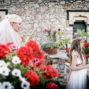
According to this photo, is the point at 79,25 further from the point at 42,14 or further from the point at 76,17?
the point at 42,14

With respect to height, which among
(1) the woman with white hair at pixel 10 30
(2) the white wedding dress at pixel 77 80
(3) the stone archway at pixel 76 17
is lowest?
(2) the white wedding dress at pixel 77 80

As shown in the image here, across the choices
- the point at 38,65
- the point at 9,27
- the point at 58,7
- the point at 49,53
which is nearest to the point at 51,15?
the point at 58,7

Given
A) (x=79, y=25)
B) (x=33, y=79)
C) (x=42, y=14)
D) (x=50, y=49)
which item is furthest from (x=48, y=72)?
(x=79, y=25)

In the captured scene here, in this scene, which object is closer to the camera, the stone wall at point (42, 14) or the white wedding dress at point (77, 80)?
the white wedding dress at point (77, 80)

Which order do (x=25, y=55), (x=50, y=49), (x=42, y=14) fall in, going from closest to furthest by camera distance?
(x=25, y=55), (x=50, y=49), (x=42, y=14)

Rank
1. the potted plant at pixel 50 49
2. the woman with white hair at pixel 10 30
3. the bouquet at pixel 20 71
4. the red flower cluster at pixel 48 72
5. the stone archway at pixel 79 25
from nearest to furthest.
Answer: the bouquet at pixel 20 71
the red flower cluster at pixel 48 72
the woman with white hair at pixel 10 30
the potted plant at pixel 50 49
the stone archway at pixel 79 25

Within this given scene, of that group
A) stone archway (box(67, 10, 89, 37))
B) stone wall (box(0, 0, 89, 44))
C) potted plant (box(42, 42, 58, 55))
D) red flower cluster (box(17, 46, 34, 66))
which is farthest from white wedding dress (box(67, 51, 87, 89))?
stone archway (box(67, 10, 89, 37))

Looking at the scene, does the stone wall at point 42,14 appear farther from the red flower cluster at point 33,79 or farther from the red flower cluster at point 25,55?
the red flower cluster at point 33,79

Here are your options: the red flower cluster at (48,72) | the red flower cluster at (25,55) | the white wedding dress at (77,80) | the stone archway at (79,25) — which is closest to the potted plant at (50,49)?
the white wedding dress at (77,80)

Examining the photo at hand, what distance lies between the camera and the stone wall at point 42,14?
839cm

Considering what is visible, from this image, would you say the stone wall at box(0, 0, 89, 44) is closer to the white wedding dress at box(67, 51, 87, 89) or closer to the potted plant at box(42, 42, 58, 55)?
the potted plant at box(42, 42, 58, 55)

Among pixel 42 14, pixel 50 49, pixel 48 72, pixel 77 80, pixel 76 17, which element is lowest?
pixel 77 80

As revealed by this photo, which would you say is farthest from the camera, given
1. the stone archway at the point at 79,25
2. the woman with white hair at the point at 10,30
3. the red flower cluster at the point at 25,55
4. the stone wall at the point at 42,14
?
the stone archway at the point at 79,25

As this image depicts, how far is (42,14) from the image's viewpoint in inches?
332
